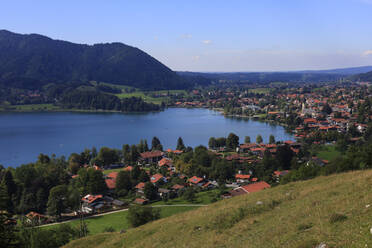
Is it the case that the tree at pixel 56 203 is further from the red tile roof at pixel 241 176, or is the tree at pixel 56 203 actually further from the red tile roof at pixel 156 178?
the red tile roof at pixel 241 176

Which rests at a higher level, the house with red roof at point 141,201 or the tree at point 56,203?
the tree at point 56,203

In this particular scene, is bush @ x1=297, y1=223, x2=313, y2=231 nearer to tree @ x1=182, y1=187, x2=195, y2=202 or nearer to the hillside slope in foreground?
the hillside slope in foreground

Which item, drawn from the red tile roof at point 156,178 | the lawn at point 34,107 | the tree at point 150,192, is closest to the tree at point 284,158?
the red tile roof at point 156,178

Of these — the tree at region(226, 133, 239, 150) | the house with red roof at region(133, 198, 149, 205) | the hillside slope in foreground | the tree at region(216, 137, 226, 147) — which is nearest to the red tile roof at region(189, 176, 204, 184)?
the house with red roof at region(133, 198, 149, 205)

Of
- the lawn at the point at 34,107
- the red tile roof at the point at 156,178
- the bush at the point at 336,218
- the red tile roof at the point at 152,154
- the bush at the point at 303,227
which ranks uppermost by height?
the bush at the point at 336,218

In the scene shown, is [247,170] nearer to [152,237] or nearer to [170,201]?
[170,201]

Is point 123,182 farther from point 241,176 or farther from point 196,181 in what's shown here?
point 241,176

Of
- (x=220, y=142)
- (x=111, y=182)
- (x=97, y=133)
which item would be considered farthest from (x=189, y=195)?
(x=97, y=133)

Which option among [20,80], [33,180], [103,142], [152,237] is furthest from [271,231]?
[20,80]
